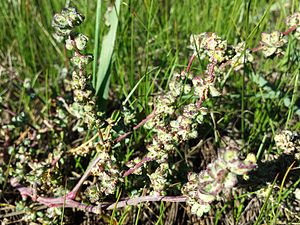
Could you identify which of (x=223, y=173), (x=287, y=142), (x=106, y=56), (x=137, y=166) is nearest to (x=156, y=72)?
(x=106, y=56)

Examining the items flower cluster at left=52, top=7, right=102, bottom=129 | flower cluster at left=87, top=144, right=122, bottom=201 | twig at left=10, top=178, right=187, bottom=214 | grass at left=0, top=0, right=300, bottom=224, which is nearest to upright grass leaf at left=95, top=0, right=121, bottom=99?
grass at left=0, top=0, right=300, bottom=224

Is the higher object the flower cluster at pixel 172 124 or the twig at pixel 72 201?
the flower cluster at pixel 172 124

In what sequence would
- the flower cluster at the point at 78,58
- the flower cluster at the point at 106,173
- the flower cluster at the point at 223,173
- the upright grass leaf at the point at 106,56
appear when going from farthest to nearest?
the upright grass leaf at the point at 106,56
the flower cluster at the point at 106,173
the flower cluster at the point at 78,58
the flower cluster at the point at 223,173

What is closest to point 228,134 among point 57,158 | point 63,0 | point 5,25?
point 57,158

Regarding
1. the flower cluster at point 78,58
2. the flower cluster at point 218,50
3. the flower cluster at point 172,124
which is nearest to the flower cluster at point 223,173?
the flower cluster at point 172,124

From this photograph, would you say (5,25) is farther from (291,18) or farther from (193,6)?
(291,18)

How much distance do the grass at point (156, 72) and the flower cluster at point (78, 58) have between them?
23 centimetres

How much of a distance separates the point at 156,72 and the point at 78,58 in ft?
2.35

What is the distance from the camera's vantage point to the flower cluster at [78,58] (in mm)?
1433

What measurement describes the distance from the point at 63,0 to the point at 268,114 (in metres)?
1.24

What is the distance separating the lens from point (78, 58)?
151cm

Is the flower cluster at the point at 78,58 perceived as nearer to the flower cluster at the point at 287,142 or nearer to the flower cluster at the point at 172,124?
the flower cluster at the point at 172,124

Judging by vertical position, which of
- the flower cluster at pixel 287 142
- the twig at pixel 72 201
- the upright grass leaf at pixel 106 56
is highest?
the upright grass leaf at pixel 106 56

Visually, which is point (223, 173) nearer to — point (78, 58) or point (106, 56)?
point (78, 58)
